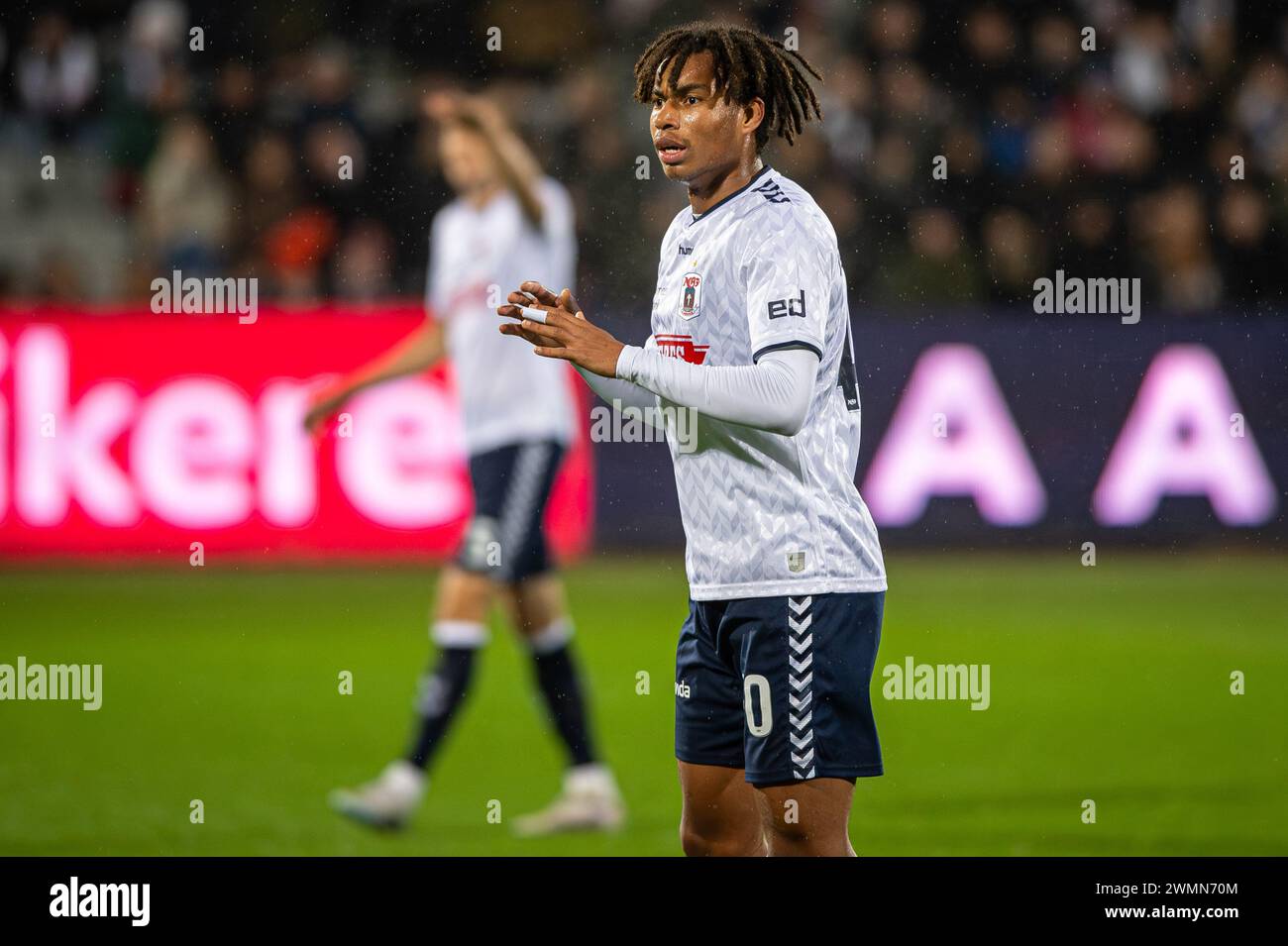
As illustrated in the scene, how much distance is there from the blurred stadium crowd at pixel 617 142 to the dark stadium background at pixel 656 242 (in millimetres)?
19

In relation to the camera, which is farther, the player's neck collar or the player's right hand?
the player's neck collar

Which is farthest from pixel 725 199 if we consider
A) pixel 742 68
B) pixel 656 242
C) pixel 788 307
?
pixel 656 242

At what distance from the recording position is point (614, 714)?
699 cm

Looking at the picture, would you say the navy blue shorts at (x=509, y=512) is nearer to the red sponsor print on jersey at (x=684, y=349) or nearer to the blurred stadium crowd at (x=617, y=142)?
the red sponsor print on jersey at (x=684, y=349)

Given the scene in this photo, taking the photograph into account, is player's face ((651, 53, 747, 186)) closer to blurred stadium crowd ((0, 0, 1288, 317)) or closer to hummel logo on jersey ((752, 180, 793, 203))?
hummel logo on jersey ((752, 180, 793, 203))

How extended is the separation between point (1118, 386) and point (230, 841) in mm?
5822

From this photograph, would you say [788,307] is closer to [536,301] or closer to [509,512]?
[536,301]

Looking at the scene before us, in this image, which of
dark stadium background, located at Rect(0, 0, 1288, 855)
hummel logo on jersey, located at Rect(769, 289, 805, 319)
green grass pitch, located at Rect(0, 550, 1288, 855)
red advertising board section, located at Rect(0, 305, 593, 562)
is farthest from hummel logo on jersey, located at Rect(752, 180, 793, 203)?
red advertising board section, located at Rect(0, 305, 593, 562)

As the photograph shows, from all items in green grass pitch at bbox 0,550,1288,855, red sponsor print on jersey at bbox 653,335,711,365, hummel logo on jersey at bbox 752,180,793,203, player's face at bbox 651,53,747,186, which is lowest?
green grass pitch at bbox 0,550,1288,855

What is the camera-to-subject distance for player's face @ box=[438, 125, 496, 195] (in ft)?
18.8

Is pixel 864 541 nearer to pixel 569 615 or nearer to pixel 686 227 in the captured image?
pixel 686 227

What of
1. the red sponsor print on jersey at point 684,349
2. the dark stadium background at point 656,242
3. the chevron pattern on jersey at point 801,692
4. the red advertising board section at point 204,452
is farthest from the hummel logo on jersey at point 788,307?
the red advertising board section at point 204,452

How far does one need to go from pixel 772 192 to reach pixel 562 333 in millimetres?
489

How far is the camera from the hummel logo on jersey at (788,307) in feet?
10.7
